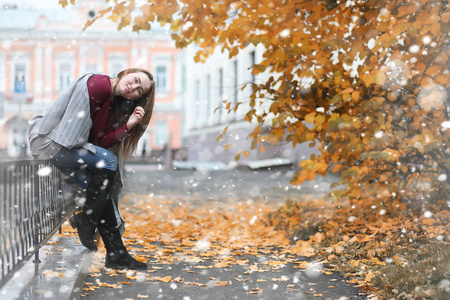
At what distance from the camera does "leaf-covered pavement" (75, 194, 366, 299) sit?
4.29m

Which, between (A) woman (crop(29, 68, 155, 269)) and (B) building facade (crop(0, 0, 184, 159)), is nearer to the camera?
(A) woman (crop(29, 68, 155, 269))

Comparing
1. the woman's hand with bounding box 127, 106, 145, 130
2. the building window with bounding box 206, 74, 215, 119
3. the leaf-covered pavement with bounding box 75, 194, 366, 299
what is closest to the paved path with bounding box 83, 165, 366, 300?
the leaf-covered pavement with bounding box 75, 194, 366, 299

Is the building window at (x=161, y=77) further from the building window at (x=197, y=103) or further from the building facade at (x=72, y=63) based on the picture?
the building window at (x=197, y=103)

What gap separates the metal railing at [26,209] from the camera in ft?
10.2

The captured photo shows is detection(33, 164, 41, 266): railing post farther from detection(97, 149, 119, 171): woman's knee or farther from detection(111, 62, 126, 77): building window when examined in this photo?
detection(111, 62, 126, 77): building window

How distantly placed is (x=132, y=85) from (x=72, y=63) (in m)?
38.5

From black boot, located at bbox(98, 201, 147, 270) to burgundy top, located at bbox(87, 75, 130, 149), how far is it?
0.50 metres

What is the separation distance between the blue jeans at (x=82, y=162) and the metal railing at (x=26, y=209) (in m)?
0.12

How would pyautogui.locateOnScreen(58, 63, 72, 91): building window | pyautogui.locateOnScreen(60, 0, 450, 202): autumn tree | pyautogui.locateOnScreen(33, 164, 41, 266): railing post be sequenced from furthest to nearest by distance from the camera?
pyautogui.locateOnScreen(58, 63, 72, 91): building window, pyautogui.locateOnScreen(60, 0, 450, 202): autumn tree, pyautogui.locateOnScreen(33, 164, 41, 266): railing post

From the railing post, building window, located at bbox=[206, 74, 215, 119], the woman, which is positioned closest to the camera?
the railing post

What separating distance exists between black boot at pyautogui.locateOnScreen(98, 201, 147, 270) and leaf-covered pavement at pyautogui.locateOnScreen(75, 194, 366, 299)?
0.23ft

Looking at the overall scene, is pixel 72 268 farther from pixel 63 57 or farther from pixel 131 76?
pixel 63 57

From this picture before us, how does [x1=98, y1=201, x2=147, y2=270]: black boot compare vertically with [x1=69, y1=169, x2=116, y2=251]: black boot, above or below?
below

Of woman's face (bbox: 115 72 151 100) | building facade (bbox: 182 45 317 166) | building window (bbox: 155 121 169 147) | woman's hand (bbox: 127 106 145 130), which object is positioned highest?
woman's face (bbox: 115 72 151 100)
